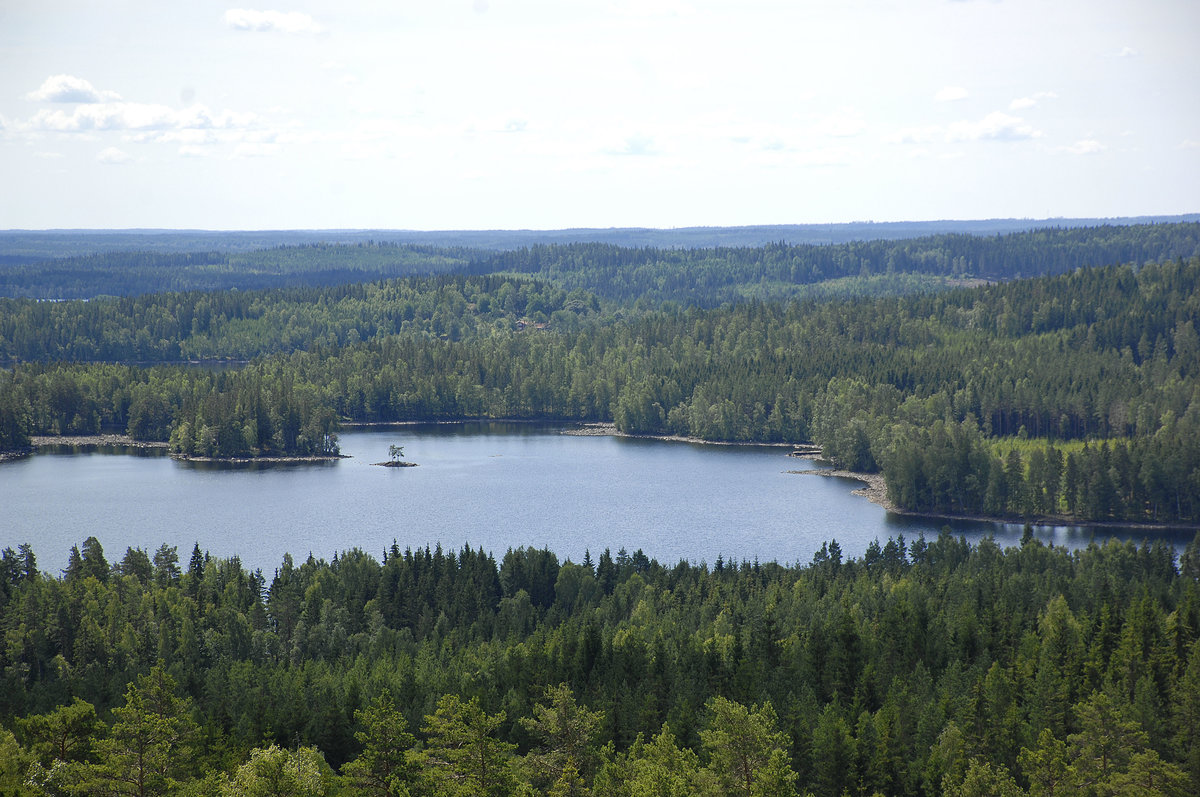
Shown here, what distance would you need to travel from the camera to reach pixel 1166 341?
184 m

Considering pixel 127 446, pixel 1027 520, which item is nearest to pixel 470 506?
pixel 1027 520

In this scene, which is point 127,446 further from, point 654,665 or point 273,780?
point 273,780

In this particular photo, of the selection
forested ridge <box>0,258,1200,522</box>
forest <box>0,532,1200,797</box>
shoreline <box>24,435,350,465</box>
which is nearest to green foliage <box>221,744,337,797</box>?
forest <box>0,532,1200,797</box>

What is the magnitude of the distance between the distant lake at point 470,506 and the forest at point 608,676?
797 inches

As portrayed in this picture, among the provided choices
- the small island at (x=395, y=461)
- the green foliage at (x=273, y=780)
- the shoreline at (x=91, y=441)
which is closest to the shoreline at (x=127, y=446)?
the shoreline at (x=91, y=441)

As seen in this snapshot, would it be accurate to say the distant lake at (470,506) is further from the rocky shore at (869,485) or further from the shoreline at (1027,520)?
the rocky shore at (869,485)

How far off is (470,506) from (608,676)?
70.1 m

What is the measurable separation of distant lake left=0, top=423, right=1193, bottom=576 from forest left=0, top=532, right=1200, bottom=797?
66.4 feet

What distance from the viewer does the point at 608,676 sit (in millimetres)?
60406

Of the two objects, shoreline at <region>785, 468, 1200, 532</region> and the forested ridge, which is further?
the forested ridge

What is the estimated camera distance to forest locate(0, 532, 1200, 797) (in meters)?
41.9

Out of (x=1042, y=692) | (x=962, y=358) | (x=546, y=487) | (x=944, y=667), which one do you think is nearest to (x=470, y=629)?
(x=944, y=667)

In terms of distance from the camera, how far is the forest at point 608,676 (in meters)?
41.9

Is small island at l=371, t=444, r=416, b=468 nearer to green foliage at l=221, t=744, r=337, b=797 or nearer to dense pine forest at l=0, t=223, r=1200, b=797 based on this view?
dense pine forest at l=0, t=223, r=1200, b=797
